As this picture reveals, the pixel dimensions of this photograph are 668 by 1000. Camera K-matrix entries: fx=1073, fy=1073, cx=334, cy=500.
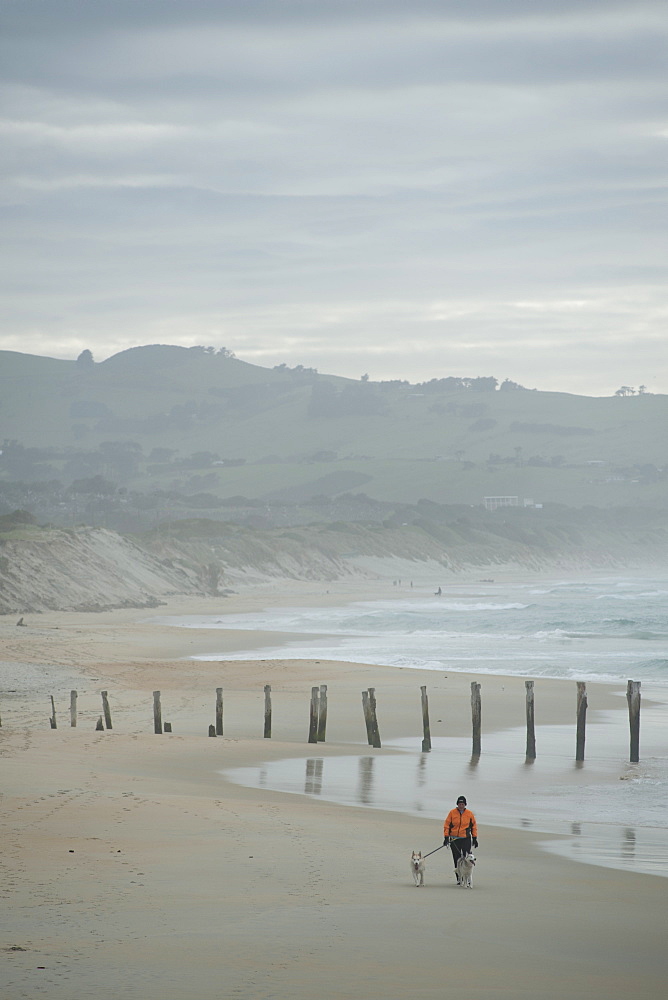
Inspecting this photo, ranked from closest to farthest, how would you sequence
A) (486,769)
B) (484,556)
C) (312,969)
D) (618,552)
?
(312,969)
(486,769)
(484,556)
(618,552)

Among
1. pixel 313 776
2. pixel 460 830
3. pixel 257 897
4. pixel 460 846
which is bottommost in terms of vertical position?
pixel 313 776

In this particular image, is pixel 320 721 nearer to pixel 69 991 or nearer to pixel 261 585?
pixel 69 991

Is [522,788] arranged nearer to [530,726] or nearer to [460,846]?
[530,726]

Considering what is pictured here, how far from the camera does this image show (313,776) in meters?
18.9

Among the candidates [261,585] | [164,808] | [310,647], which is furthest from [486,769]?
[261,585]

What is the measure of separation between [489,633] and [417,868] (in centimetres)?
3843

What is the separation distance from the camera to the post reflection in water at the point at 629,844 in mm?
13414

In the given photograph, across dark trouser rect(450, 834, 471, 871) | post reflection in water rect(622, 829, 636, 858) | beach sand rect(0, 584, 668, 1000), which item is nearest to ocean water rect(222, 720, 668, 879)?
post reflection in water rect(622, 829, 636, 858)

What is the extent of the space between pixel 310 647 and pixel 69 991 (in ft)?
120

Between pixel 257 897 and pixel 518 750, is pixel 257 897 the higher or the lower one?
the higher one

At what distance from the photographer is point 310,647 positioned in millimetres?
43875

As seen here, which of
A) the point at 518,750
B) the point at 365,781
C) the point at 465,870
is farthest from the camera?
the point at 518,750

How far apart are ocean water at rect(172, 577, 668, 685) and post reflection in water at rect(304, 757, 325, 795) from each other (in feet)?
53.0

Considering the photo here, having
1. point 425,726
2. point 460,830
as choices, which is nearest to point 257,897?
point 460,830
